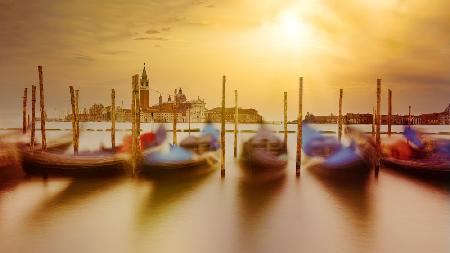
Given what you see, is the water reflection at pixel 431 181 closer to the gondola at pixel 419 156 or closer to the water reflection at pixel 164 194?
the gondola at pixel 419 156

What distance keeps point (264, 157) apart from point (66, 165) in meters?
6.94

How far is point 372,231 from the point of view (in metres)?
10.8

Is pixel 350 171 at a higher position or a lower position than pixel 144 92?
lower

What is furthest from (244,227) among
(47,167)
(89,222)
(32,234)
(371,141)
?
(371,141)

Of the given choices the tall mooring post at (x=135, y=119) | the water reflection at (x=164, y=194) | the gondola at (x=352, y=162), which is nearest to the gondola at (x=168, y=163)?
the water reflection at (x=164, y=194)

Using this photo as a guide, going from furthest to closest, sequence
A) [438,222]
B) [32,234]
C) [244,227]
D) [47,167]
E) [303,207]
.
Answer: [47,167], [303,207], [438,222], [244,227], [32,234]

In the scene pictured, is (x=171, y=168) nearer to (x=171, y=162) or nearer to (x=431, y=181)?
(x=171, y=162)

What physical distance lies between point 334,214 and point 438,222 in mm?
2546

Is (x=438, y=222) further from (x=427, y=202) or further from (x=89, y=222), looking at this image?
(x=89, y=222)

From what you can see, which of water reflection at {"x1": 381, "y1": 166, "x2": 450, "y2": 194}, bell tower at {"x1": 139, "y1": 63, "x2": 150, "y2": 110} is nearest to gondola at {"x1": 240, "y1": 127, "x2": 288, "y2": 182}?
water reflection at {"x1": 381, "y1": 166, "x2": 450, "y2": 194}

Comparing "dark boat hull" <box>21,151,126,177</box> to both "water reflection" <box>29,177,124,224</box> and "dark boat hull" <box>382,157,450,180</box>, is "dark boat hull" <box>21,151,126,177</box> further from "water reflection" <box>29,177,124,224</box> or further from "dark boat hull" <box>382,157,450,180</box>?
"dark boat hull" <box>382,157,450,180</box>

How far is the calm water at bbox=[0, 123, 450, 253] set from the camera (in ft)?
31.7

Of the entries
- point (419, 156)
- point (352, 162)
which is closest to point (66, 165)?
point (352, 162)

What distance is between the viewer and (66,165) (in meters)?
15.6
